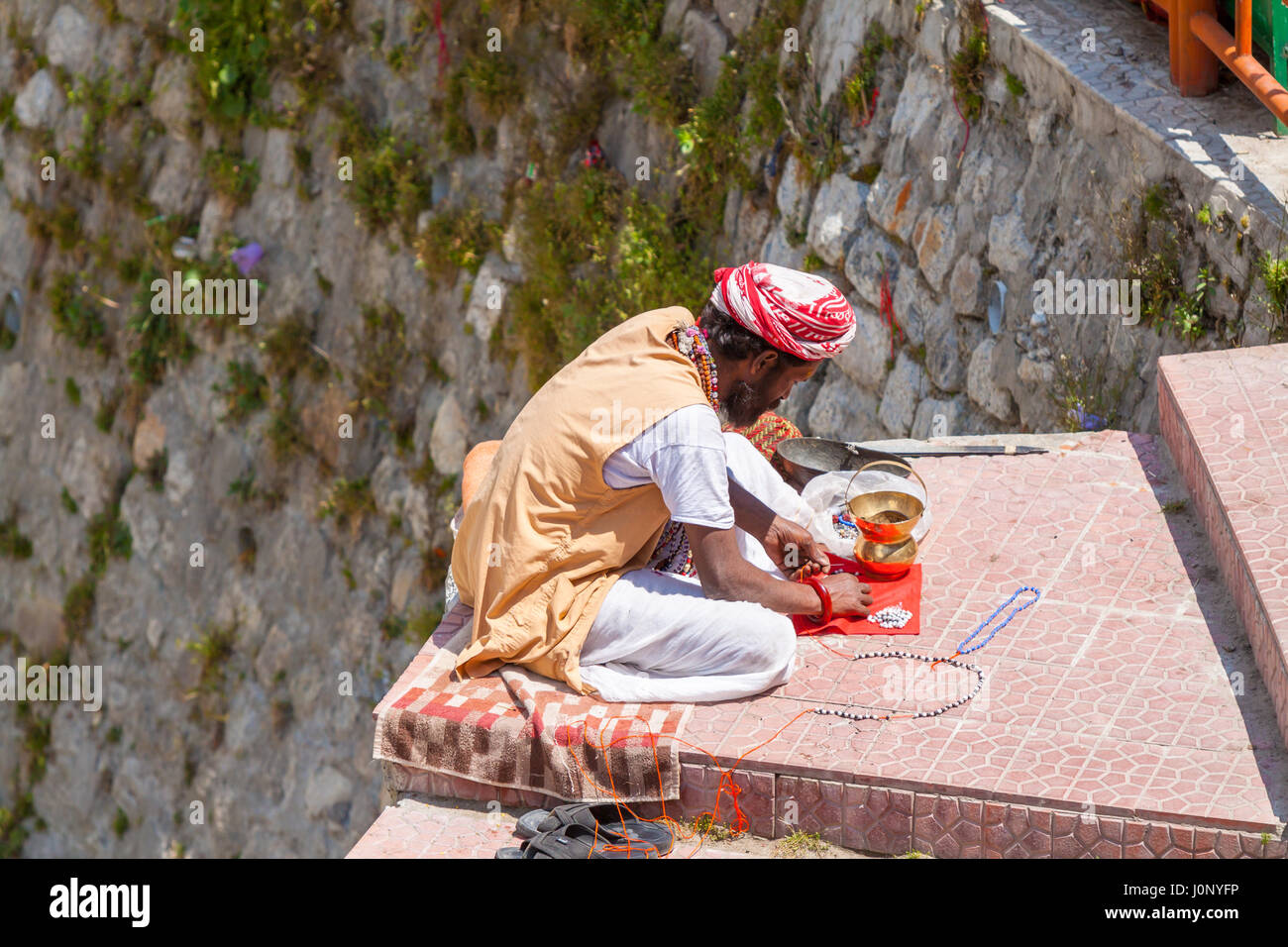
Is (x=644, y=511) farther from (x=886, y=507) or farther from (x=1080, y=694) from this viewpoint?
(x=1080, y=694)

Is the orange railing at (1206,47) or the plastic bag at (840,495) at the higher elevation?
the orange railing at (1206,47)

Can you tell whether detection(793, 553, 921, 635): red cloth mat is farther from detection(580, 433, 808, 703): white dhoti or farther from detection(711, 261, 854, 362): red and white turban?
detection(711, 261, 854, 362): red and white turban

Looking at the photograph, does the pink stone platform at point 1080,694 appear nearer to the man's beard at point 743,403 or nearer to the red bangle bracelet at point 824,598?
the red bangle bracelet at point 824,598

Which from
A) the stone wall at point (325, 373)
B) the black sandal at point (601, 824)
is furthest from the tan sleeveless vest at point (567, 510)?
the stone wall at point (325, 373)

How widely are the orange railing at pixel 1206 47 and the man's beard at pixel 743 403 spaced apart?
249 centimetres

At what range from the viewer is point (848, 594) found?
4160 millimetres

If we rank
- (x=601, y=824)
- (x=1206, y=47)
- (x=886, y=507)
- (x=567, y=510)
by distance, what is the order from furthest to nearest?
(x=1206, y=47) → (x=886, y=507) → (x=567, y=510) → (x=601, y=824)

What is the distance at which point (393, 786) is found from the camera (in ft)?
13.0

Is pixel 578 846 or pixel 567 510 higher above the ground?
pixel 567 510

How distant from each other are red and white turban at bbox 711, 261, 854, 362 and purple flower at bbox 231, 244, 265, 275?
7.16 metres

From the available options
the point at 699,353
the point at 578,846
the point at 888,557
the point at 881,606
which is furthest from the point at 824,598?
the point at 578,846

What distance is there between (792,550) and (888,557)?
0.32 m

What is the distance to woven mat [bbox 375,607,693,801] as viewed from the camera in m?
3.66

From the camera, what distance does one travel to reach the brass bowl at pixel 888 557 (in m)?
4.37
